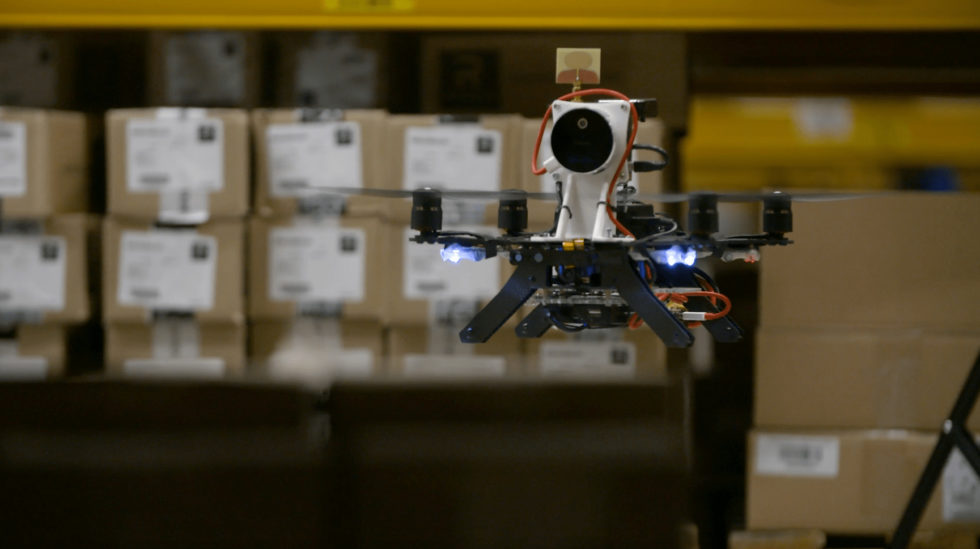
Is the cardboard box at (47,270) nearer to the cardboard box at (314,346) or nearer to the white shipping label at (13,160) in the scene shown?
the white shipping label at (13,160)

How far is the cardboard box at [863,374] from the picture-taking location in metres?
2.17

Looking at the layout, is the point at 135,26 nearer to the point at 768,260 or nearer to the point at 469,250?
the point at 768,260

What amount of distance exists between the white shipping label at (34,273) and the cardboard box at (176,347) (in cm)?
15

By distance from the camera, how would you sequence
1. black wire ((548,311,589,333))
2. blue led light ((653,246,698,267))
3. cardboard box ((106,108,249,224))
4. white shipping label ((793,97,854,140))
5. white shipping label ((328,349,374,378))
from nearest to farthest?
1. blue led light ((653,246,698,267))
2. black wire ((548,311,589,333))
3. cardboard box ((106,108,249,224))
4. white shipping label ((328,349,374,378))
5. white shipping label ((793,97,854,140))

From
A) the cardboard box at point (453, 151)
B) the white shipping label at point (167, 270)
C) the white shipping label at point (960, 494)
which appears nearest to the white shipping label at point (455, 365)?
the cardboard box at point (453, 151)

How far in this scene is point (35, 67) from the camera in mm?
2361

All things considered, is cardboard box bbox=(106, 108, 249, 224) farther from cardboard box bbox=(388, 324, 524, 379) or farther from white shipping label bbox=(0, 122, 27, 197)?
cardboard box bbox=(388, 324, 524, 379)

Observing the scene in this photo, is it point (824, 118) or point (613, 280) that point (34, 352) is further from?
point (824, 118)

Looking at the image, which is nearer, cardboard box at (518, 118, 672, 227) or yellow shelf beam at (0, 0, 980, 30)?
cardboard box at (518, 118, 672, 227)

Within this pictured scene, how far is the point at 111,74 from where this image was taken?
237 centimetres

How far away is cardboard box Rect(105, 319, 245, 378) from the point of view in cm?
225

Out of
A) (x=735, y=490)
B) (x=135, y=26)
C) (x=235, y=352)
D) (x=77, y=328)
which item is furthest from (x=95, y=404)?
(x=735, y=490)

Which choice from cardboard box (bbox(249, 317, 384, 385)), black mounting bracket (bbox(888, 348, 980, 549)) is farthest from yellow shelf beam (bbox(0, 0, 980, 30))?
black mounting bracket (bbox(888, 348, 980, 549))

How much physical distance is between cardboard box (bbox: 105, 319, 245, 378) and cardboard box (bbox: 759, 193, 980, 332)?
1.22 metres
